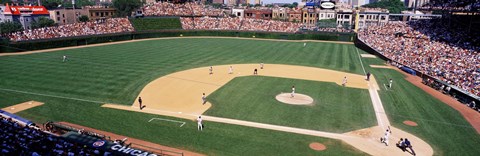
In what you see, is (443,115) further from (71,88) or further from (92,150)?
(71,88)

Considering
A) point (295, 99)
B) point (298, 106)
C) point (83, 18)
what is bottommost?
point (298, 106)

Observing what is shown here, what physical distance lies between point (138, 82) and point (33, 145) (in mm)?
17384

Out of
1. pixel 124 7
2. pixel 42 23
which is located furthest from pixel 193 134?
pixel 124 7

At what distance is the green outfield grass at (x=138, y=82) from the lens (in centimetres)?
1806

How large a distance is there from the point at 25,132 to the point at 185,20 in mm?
65672

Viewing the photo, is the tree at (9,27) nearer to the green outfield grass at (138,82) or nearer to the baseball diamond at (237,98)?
the baseball diamond at (237,98)

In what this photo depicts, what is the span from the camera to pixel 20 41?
155ft

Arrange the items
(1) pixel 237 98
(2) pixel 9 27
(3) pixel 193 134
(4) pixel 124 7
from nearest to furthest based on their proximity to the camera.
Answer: (3) pixel 193 134
(1) pixel 237 98
(2) pixel 9 27
(4) pixel 124 7

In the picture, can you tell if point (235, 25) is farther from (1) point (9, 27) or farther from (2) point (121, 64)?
(1) point (9, 27)

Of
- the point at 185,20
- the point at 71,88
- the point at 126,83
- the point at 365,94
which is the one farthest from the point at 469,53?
the point at 185,20

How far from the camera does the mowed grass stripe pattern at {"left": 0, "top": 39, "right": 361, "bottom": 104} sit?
28328 mm

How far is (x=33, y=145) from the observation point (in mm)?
13492

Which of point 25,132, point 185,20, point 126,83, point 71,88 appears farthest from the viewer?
point 185,20

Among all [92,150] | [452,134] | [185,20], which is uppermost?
[185,20]
